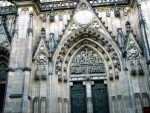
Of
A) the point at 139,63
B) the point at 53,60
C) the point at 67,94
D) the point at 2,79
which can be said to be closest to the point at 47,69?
the point at 53,60

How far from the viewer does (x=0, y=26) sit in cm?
1548

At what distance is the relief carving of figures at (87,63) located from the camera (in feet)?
47.6

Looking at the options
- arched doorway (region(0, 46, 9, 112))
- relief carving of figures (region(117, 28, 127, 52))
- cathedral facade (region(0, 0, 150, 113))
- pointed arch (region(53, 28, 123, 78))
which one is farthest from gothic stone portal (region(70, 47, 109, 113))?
arched doorway (region(0, 46, 9, 112))

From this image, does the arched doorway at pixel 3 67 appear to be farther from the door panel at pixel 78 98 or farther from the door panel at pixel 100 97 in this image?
the door panel at pixel 100 97

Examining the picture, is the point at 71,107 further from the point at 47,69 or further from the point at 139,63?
the point at 139,63

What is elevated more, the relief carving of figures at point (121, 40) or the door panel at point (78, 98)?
the relief carving of figures at point (121, 40)

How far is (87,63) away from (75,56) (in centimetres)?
96

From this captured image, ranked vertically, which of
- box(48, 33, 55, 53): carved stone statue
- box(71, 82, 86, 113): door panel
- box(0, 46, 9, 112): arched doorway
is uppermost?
box(48, 33, 55, 53): carved stone statue

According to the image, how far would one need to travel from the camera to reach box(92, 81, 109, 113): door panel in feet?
44.2

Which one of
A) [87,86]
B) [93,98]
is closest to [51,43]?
[87,86]

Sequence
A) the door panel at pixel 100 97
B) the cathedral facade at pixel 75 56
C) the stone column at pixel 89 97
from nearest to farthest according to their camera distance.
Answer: the cathedral facade at pixel 75 56, the stone column at pixel 89 97, the door panel at pixel 100 97

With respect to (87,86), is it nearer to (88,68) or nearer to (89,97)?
(89,97)

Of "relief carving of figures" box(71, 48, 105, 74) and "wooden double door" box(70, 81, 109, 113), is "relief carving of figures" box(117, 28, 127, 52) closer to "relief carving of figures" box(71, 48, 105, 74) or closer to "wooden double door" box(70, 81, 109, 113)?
"relief carving of figures" box(71, 48, 105, 74)

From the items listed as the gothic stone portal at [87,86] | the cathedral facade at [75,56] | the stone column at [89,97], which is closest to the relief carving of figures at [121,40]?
the cathedral facade at [75,56]
